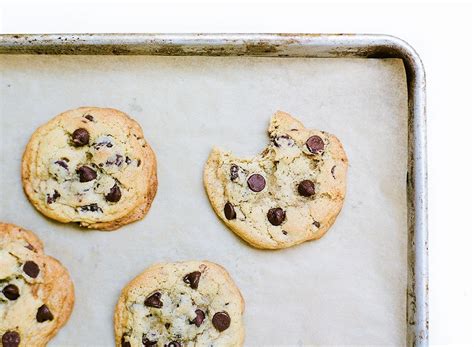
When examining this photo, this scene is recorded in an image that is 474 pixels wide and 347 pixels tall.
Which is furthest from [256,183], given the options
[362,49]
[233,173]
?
[362,49]

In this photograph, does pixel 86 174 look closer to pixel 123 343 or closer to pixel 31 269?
pixel 31 269

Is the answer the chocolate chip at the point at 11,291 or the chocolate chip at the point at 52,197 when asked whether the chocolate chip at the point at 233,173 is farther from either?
the chocolate chip at the point at 11,291

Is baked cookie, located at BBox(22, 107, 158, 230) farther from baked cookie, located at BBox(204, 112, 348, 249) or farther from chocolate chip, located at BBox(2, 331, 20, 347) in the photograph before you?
chocolate chip, located at BBox(2, 331, 20, 347)

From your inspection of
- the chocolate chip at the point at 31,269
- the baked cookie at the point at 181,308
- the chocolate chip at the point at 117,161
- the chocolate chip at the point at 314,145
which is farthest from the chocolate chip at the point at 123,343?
the chocolate chip at the point at 314,145

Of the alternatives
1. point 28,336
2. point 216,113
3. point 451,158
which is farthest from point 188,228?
point 451,158

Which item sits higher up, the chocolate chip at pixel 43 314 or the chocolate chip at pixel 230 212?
the chocolate chip at pixel 230 212
